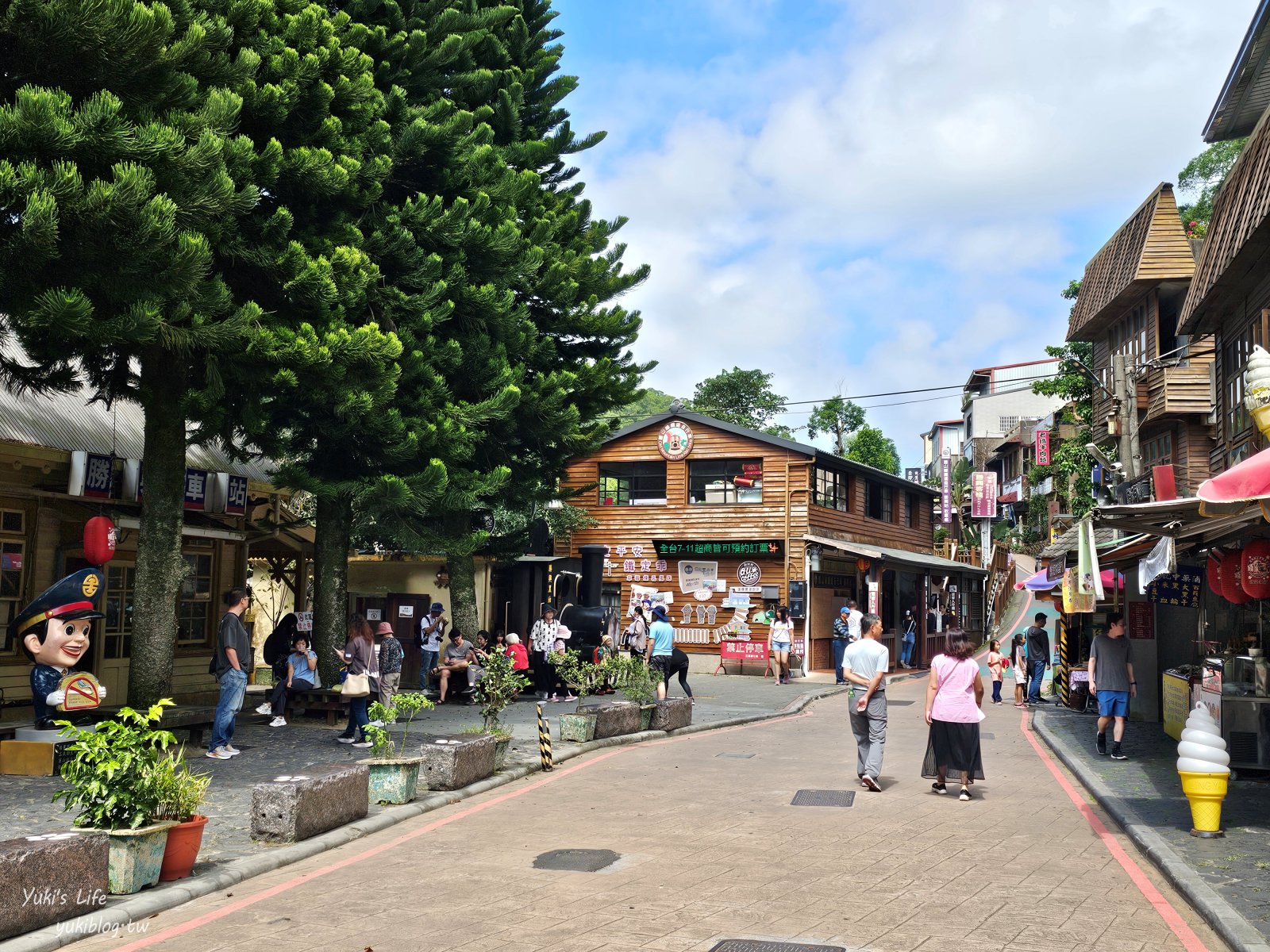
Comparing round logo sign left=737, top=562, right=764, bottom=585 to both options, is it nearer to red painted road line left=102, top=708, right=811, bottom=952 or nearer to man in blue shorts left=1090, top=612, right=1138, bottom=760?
red painted road line left=102, top=708, right=811, bottom=952

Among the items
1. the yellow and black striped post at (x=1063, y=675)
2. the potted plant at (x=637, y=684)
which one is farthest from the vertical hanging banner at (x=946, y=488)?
the potted plant at (x=637, y=684)

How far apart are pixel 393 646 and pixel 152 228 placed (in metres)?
6.93

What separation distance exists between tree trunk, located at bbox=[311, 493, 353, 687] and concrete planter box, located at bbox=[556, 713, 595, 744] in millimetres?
4251

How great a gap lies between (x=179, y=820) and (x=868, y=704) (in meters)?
7.29

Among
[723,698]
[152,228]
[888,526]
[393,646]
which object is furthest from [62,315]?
[888,526]

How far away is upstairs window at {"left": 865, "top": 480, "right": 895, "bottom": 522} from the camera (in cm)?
3994

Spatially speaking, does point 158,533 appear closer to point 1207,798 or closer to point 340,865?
point 340,865

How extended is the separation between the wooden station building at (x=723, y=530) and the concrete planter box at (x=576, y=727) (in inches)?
647

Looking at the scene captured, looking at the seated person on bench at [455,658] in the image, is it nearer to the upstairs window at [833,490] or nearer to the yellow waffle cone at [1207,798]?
the yellow waffle cone at [1207,798]

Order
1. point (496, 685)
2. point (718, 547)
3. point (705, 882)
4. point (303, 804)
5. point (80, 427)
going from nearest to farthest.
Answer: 1. point (705, 882)
2. point (303, 804)
3. point (496, 685)
4. point (80, 427)
5. point (718, 547)

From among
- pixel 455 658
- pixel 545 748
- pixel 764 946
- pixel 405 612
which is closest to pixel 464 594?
pixel 455 658

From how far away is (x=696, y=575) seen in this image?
34688 mm

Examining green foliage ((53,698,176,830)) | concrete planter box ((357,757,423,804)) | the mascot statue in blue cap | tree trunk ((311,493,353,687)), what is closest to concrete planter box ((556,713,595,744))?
tree trunk ((311,493,353,687))

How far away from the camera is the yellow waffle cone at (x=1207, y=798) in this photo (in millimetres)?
9672
